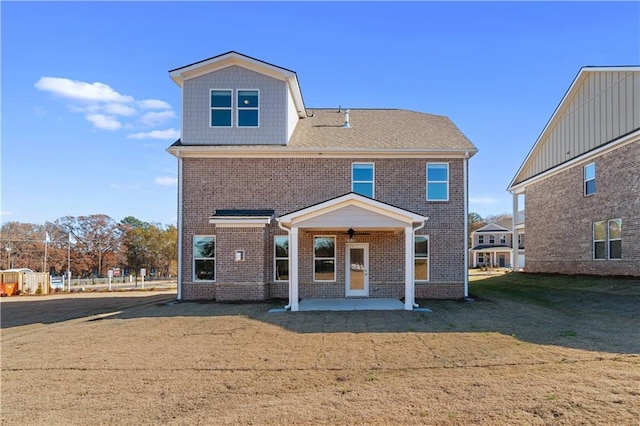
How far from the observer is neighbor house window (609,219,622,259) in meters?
17.8

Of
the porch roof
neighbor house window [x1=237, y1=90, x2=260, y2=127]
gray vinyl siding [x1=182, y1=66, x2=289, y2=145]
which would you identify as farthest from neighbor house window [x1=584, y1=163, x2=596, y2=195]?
neighbor house window [x1=237, y1=90, x2=260, y2=127]

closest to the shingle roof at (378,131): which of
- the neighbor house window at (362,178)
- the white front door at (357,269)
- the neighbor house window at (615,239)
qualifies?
the neighbor house window at (362,178)

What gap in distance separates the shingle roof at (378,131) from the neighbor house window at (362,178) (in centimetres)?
75

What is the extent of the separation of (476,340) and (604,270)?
43.2 feet

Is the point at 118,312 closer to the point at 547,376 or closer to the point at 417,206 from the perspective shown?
the point at 417,206

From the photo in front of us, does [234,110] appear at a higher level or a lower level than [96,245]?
higher

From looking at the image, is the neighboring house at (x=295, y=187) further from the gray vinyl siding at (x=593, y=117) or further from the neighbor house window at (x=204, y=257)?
the gray vinyl siding at (x=593, y=117)

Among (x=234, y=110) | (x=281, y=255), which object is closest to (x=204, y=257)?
(x=281, y=255)

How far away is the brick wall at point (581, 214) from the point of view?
55.2 feet

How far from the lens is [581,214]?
20469mm

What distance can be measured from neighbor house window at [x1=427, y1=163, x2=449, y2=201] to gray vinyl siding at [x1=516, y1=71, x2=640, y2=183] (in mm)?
7531

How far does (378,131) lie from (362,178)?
2840 mm

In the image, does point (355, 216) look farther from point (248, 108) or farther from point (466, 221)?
point (248, 108)

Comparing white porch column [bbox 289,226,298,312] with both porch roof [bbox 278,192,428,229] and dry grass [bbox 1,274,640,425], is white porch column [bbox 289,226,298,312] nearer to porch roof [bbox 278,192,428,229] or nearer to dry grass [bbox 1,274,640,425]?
porch roof [bbox 278,192,428,229]
